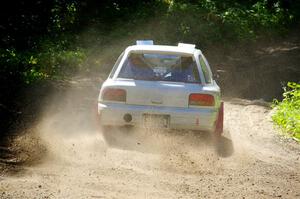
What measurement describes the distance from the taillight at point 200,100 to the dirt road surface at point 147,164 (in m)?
0.68

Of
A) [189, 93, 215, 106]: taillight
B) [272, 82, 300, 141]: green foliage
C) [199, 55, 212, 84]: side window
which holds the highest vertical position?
[199, 55, 212, 84]: side window

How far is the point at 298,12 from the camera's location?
2472cm

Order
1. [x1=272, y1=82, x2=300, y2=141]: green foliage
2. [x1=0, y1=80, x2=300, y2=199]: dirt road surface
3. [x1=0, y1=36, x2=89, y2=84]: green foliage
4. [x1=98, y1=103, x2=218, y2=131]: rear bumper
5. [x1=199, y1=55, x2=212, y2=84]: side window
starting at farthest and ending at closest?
[x1=0, y1=36, x2=89, y2=84]: green foliage < [x1=272, y1=82, x2=300, y2=141]: green foliage < [x1=199, y1=55, x2=212, y2=84]: side window < [x1=98, y1=103, x2=218, y2=131]: rear bumper < [x1=0, y1=80, x2=300, y2=199]: dirt road surface

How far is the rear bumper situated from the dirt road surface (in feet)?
1.07

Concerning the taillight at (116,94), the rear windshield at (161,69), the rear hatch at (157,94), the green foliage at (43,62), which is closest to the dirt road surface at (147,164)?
the rear hatch at (157,94)

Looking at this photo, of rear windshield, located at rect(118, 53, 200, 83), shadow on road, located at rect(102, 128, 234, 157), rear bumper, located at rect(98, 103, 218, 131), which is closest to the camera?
rear bumper, located at rect(98, 103, 218, 131)

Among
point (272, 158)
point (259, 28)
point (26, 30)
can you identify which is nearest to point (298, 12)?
point (259, 28)

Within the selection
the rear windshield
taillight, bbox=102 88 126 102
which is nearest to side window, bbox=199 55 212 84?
the rear windshield

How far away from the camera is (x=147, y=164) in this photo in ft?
24.7

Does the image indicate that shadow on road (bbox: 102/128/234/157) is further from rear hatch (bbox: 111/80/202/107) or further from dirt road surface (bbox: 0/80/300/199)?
rear hatch (bbox: 111/80/202/107)

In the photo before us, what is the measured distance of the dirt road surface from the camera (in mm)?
6246

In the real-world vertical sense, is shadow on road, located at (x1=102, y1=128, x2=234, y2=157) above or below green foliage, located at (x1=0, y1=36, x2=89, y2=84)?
below

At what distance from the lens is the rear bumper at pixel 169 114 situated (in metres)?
8.36

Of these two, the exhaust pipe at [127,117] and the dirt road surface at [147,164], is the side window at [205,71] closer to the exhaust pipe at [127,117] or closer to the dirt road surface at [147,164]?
the dirt road surface at [147,164]
